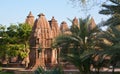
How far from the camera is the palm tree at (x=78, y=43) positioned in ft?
80.5

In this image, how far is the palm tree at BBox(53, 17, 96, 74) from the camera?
24.5 metres

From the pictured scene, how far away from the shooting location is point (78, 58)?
24297 millimetres

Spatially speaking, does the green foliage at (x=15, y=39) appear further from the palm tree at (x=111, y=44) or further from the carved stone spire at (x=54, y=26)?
the palm tree at (x=111, y=44)

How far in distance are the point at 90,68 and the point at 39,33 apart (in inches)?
592

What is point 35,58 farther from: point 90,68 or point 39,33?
point 90,68

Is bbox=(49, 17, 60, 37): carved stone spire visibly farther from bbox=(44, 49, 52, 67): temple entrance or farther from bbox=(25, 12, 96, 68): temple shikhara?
bbox=(44, 49, 52, 67): temple entrance

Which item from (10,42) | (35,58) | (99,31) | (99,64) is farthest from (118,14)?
(10,42)

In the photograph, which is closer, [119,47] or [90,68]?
[119,47]

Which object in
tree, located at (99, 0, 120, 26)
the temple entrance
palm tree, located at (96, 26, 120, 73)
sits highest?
tree, located at (99, 0, 120, 26)

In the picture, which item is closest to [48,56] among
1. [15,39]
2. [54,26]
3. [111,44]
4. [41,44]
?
[41,44]

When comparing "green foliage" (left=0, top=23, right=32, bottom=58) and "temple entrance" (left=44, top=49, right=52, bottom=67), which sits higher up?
"green foliage" (left=0, top=23, right=32, bottom=58)

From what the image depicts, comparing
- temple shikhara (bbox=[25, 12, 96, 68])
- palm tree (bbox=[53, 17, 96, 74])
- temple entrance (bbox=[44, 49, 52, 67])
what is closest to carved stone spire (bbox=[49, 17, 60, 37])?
temple shikhara (bbox=[25, 12, 96, 68])

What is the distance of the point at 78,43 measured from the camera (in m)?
24.9

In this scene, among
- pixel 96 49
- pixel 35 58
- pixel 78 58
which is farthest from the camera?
pixel 35 58
